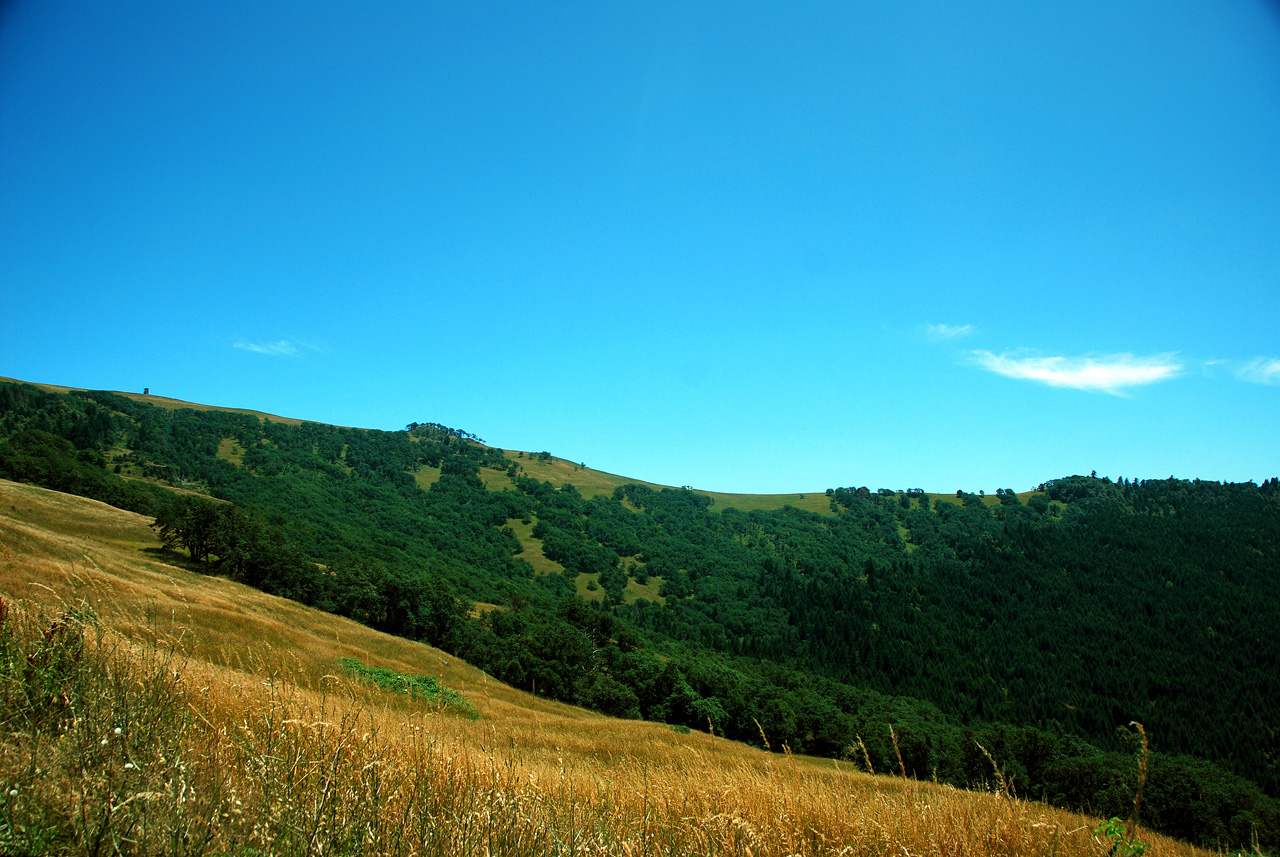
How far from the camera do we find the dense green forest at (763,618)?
63031 millimetres

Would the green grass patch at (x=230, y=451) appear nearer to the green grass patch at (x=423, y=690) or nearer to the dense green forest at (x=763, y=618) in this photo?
the dense green forest at (x=763, y=618)

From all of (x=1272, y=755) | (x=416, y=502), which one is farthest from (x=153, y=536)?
(x=1272, y=755)

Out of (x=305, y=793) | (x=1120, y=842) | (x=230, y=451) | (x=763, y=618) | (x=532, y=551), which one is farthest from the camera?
(x=532, y=551)

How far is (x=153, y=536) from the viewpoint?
62.2 m

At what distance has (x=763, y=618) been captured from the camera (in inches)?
6353

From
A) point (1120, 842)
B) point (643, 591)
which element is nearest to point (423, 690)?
point (1120, 842)

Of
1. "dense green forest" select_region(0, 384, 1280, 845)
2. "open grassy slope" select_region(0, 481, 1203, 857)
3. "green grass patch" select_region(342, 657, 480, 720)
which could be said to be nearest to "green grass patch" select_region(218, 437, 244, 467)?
"dense green forest" select_region(0, 384, 1280, 845)

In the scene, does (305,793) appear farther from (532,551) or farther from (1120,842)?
(532,551)

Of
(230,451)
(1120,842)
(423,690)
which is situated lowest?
(230,451)

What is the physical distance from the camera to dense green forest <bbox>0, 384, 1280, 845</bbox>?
6303cm

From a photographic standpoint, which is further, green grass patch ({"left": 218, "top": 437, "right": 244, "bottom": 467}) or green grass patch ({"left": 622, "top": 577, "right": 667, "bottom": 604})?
green grass patch ({"left": 218, "top": 437, "right": 244, "bottom": 467})

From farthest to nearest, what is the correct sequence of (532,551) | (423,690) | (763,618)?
1. (532,551)
2. (763,618)
3. (423,690)

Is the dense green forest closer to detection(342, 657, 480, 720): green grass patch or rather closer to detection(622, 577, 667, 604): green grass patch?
detection(622, 577, 667, 604): green grass patch

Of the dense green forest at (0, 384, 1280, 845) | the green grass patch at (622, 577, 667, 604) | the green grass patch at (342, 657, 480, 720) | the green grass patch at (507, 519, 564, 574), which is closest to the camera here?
the green grass patch at (342, 657, 480, 720)
